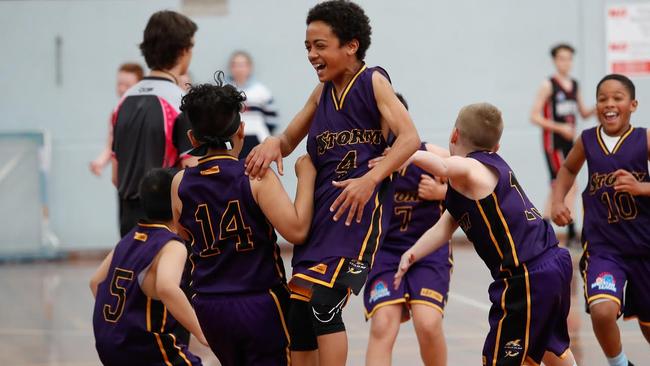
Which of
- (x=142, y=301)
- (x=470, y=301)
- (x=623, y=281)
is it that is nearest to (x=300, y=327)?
(x=142, y=301)

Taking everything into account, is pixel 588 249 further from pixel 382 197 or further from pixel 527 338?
pixel 382 197

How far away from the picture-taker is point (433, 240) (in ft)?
16.6

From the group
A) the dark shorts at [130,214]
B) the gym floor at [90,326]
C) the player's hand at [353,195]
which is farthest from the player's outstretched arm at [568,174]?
the dark shorts at [130,214]

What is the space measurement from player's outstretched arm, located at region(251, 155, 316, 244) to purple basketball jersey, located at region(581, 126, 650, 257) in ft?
6.44

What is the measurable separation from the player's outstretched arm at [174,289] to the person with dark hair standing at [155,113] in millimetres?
1017

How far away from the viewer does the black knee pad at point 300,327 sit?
4.22 meters

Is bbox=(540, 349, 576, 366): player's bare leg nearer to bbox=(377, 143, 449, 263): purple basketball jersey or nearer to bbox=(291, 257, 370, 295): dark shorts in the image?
bbox=(377, 143, 449, 263): purple basketball jersey

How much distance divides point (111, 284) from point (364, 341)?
283 centimetres

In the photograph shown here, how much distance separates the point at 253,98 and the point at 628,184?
278 inches

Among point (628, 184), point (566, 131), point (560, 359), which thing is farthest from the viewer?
point (566, 131)

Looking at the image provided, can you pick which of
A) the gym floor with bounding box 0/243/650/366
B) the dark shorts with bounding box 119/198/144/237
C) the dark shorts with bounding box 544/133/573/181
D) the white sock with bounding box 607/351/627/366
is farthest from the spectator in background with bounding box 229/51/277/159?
the white sock with bounding box 607/351/627/366

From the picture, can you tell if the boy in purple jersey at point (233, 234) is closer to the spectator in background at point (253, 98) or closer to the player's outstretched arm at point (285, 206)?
the player's outstretched arm at point (285, 206)

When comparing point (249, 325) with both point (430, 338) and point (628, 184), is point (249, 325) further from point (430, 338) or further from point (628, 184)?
point (628, 184)

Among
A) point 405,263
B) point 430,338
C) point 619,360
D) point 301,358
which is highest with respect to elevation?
point 405,263
